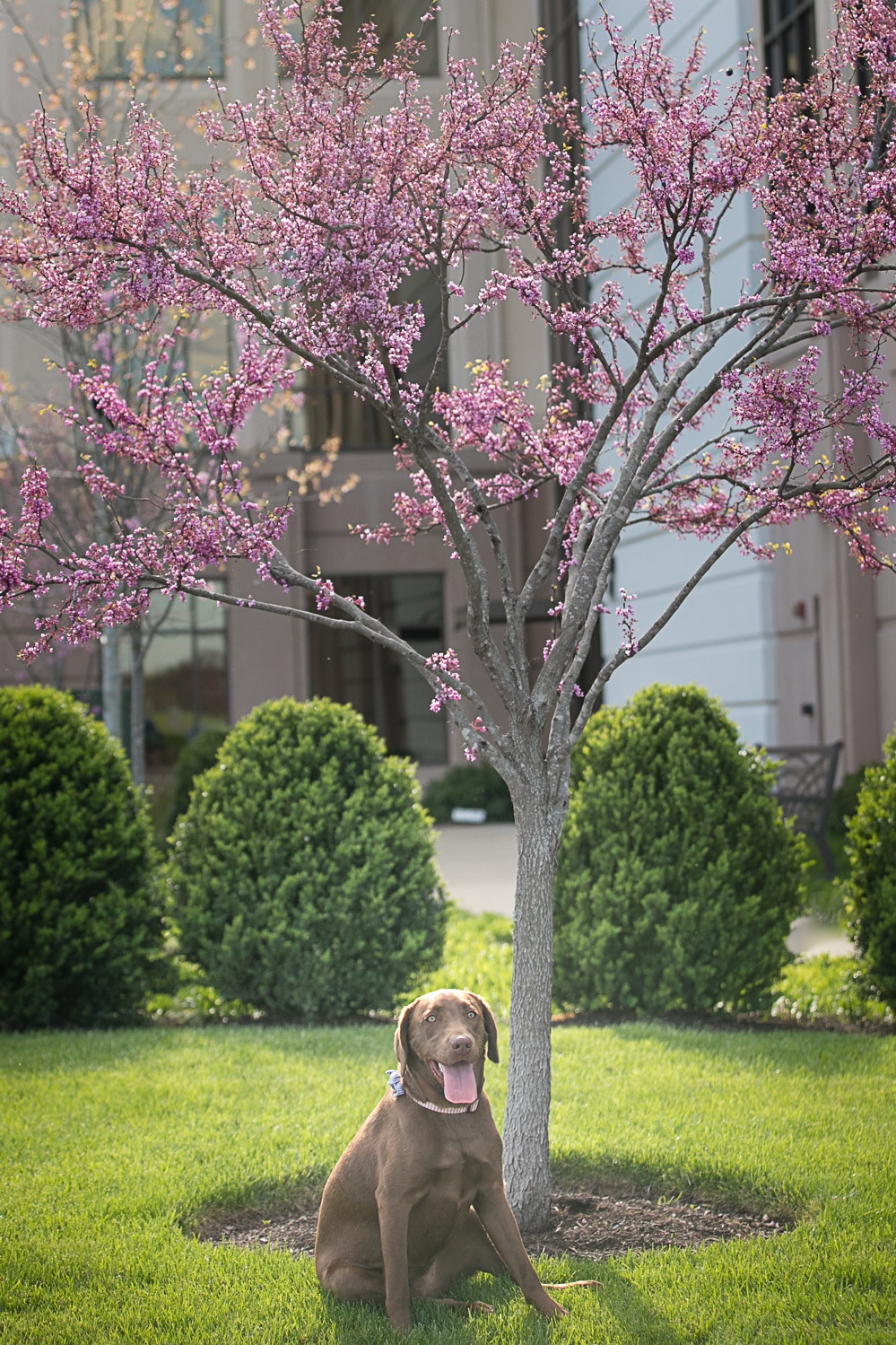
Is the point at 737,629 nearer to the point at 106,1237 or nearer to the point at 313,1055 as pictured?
the point at 313,1055

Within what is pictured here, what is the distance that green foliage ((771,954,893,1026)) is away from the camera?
23.5 ft

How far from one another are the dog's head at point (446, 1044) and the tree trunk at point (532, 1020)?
65 cm

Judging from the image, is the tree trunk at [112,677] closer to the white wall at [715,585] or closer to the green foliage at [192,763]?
the green foliage at [192,763]

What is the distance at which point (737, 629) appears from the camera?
1245 centimetres

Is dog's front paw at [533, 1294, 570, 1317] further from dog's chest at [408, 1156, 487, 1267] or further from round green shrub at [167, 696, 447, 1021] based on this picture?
round green shrub at [167, 696, 447, 1021]

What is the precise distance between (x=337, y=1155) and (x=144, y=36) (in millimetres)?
15356

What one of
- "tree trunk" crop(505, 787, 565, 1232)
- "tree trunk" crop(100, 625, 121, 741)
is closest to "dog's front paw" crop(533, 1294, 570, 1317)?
"tree trunk" crop(505, 787, 565, 1232)

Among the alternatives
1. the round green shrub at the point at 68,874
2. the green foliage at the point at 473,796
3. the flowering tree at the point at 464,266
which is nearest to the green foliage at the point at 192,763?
the green foliage at the point at 473,796

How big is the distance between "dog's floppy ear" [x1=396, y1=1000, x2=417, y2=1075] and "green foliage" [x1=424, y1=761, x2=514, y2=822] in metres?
15.4

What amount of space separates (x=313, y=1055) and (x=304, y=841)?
1329mm

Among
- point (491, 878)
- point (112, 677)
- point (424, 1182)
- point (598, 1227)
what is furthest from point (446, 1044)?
point (112, 677)

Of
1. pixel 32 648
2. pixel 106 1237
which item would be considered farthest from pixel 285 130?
pixel 106 1237

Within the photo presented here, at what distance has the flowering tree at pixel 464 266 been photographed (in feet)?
13.0

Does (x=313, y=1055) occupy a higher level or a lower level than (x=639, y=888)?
lower
